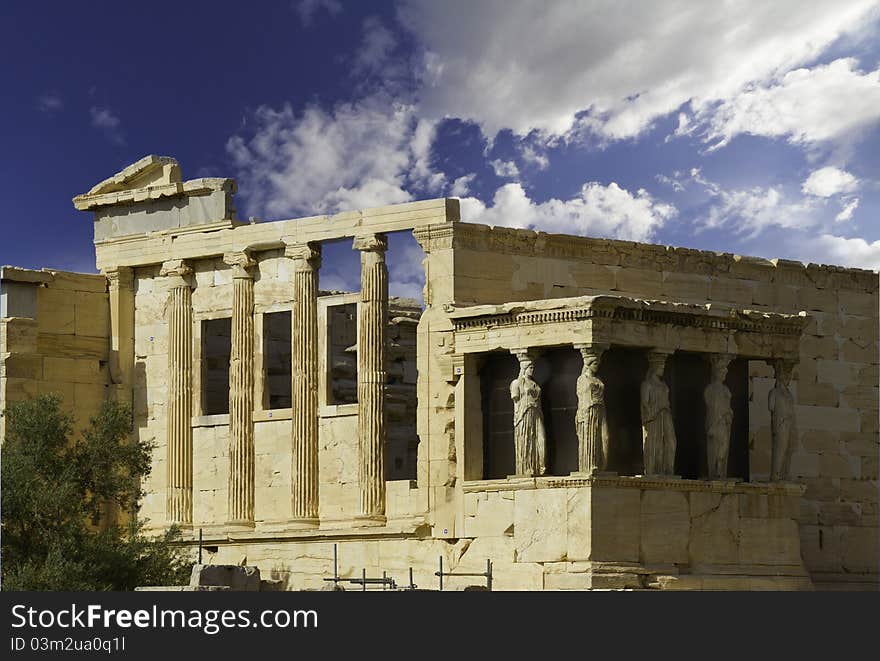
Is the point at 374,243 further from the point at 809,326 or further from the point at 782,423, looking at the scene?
the point at 809,326

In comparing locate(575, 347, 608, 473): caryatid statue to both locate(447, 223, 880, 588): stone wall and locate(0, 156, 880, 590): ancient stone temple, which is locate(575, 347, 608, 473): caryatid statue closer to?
locate(0, 156, 880, 590): ancient stone temple

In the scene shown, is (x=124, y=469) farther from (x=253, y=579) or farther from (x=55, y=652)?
(x=55, y=652)

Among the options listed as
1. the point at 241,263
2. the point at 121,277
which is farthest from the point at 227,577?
the point at 121,277

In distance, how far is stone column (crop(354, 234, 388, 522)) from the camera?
114ft

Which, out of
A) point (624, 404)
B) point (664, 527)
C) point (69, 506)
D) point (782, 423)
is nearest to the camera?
point (664, 527)

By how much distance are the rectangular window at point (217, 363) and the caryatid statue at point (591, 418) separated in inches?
354

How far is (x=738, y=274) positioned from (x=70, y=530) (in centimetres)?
1108

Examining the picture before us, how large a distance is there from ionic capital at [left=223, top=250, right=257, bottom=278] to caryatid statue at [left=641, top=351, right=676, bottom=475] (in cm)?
766

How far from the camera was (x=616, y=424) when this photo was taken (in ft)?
105

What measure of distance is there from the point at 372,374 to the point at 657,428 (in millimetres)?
5023

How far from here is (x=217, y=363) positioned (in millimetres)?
39406

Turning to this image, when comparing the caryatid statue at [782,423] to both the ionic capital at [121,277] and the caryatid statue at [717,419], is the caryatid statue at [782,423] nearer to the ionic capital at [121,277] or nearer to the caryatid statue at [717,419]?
the caryatid statue at [717,419]

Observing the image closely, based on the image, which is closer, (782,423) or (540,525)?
(540,525)

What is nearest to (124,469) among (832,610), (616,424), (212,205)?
(212,205)
